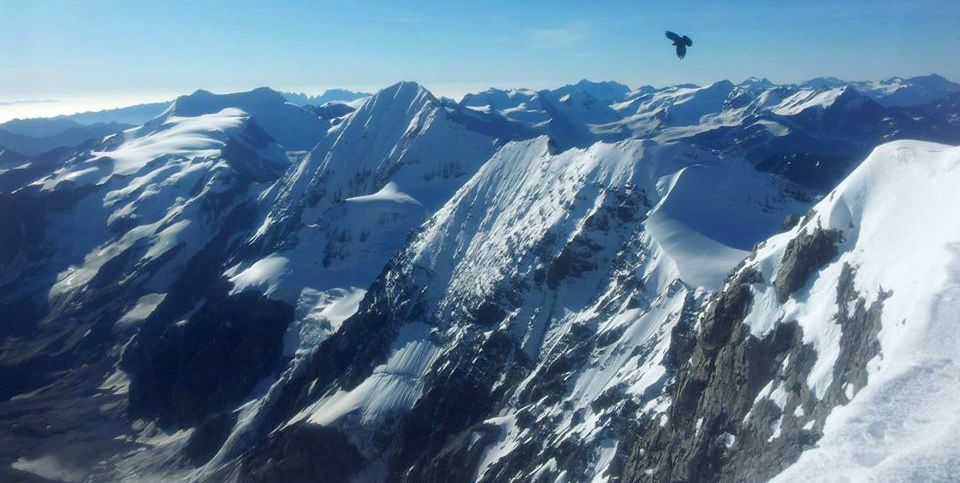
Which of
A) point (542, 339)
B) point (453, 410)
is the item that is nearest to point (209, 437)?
point (453, 410)

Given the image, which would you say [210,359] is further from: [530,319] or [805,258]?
[805,258]

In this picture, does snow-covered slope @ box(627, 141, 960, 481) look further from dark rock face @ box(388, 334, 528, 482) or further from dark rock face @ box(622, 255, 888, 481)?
dark rock face @ box(388, 334, 528, 482)

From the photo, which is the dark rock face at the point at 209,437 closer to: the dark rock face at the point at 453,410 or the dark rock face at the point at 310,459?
the dark rock face at the point at 310,459

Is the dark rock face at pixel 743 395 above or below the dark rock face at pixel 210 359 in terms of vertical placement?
above

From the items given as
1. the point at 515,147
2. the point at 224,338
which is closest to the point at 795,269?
the point at 515,147

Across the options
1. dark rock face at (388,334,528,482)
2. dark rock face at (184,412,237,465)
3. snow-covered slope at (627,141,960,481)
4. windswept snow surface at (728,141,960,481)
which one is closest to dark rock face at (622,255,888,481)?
snow-covered slope at (627,141,960,481)

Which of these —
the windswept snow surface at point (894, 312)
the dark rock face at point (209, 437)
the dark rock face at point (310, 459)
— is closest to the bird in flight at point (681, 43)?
the windswept snow surface at point (894, 312)
